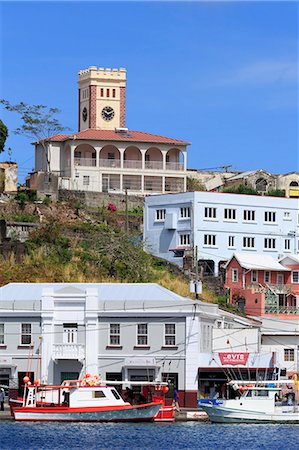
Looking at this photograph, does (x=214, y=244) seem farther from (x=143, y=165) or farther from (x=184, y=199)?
(x=143, y=165)

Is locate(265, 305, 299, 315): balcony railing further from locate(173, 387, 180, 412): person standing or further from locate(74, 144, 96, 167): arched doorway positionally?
locate(74, 144, 96, 167): arched doorway

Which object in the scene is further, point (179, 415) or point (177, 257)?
point (177, 257)

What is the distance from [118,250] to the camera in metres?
126

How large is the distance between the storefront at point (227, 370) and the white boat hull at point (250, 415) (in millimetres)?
5623

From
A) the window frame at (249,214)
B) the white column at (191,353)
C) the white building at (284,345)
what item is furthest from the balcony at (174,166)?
the white column at (191,353)

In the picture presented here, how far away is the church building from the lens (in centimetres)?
14975

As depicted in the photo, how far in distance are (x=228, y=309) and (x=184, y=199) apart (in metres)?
16.7

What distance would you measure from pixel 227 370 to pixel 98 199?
1744 inches

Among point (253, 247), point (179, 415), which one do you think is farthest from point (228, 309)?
point (179, 415)

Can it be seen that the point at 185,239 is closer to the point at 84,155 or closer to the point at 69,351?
the point at 84,155

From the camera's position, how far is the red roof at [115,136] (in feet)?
500

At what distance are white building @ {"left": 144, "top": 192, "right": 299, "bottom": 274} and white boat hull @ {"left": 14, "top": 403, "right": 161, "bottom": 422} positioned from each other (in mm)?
40542

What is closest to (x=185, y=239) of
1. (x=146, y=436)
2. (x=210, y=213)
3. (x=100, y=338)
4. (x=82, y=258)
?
(x=210, y=213)

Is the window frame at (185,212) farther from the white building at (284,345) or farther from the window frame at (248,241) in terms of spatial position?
the white building at (284,345)
